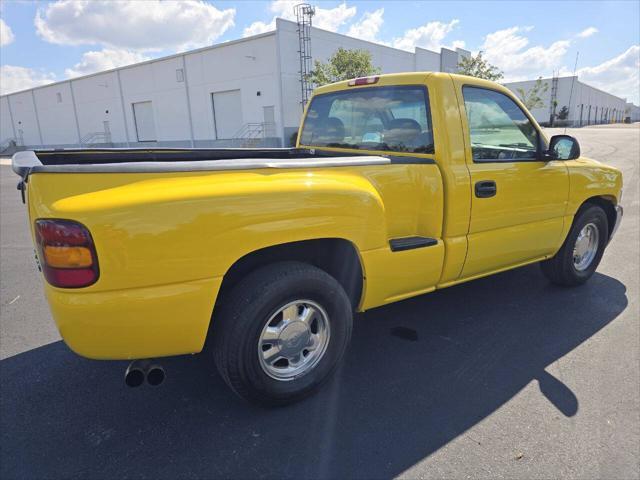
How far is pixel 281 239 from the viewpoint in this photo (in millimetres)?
2383

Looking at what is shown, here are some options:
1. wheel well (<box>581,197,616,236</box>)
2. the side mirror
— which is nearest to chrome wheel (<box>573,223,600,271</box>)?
wheel well (<box>581,197,616,236</box>)

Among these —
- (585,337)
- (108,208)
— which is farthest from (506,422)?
(108,208)

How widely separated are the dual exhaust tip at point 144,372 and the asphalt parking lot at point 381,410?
0.37 metres

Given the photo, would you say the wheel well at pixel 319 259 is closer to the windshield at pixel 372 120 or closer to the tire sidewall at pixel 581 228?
the windshield at pixel 372 120

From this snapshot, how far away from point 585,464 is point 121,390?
2656 mm

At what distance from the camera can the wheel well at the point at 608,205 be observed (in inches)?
177

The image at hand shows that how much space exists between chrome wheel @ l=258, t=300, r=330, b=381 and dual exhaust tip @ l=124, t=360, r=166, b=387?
0.53 meters

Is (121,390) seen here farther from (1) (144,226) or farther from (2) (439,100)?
(2) (439,100)

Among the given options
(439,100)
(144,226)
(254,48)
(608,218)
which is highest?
(254,48)

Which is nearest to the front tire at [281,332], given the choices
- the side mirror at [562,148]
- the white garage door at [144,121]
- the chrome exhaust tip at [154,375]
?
the chrome exhaust tip at [154,375]

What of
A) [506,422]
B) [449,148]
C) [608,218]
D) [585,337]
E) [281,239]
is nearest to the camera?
[281,239]

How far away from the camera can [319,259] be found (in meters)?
2.89

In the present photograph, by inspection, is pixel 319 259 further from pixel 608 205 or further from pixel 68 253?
pixel 608 205

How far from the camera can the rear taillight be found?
197 cm
